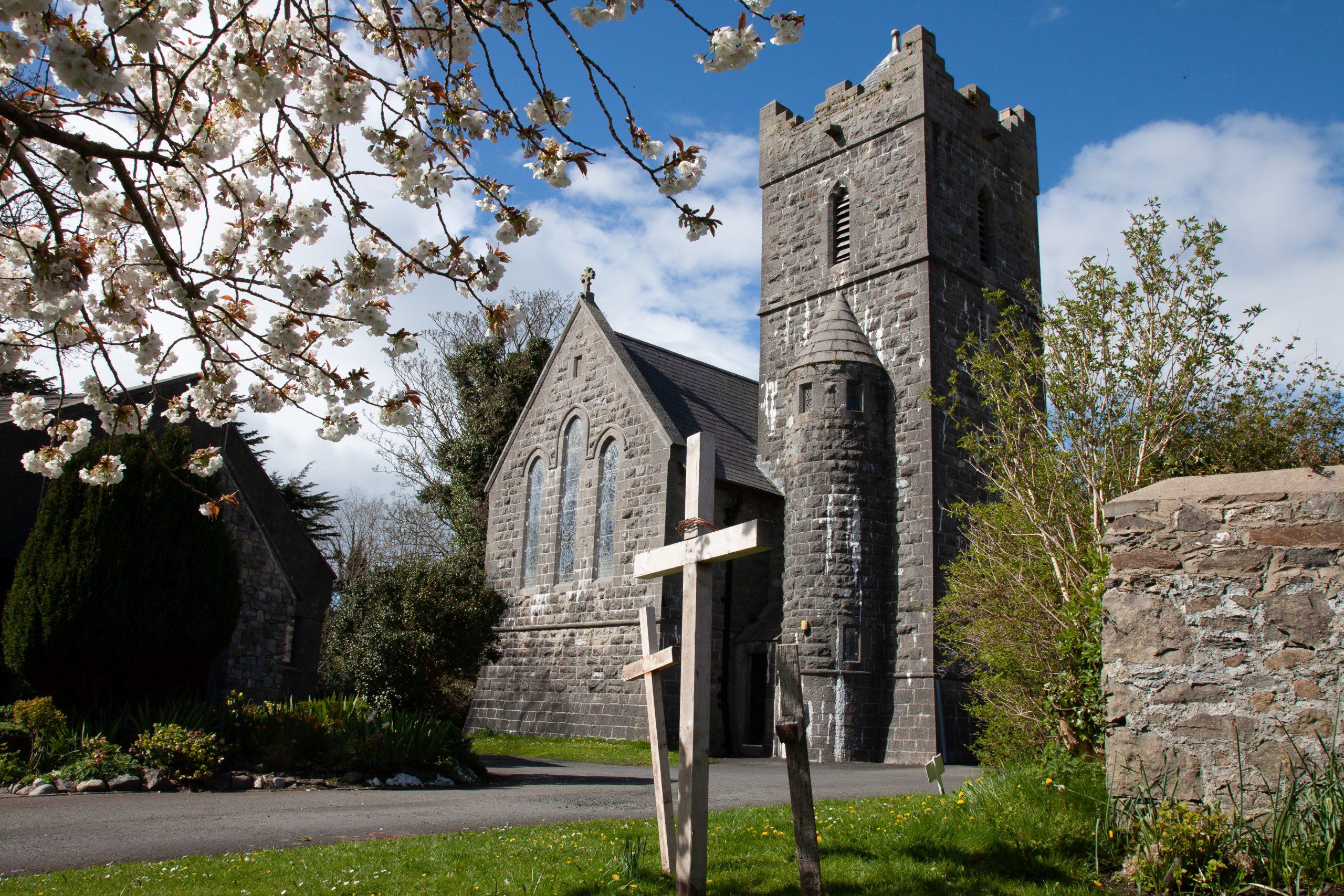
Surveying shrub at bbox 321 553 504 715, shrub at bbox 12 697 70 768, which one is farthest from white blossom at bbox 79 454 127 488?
shrub at bbox 321 553 504 715

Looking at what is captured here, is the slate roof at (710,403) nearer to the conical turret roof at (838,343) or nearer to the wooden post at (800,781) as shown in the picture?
the conical turret roof at (838,343)

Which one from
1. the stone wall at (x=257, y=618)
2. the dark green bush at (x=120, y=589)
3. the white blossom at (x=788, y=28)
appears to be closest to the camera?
the white blossom at (x=788, y=28)

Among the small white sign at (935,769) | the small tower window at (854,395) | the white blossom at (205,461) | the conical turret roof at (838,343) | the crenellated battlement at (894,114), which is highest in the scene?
the crenellated battlement at (894,114)

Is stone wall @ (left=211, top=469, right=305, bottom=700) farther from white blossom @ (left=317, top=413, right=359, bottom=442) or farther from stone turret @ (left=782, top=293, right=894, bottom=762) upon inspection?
white blossom @ (left=317, top=413, right=359, bottom=442)

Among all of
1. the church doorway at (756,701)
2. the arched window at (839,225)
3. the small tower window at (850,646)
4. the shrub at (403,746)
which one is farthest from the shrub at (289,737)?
the arched window at (839,225)

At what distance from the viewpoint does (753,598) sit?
876 inches

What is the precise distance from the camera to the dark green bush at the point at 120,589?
41.1 ft

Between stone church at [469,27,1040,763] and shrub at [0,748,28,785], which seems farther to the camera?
stone church at [469,27,1040,763]

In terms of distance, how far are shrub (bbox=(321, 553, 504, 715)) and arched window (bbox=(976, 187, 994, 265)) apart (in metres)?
14.1

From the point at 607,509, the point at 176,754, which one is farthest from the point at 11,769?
the point at 607,509

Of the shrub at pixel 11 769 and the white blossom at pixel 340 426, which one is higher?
the white blossom at pixel 340 426

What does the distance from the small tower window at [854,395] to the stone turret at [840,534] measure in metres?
0.02

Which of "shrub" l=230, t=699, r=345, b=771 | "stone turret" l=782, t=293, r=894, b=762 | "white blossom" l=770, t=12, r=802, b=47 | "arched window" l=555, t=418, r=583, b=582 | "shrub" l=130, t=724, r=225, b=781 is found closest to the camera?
"white blossom" l=770, t=12, r=802, b=47

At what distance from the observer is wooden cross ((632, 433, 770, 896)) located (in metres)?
5.29
